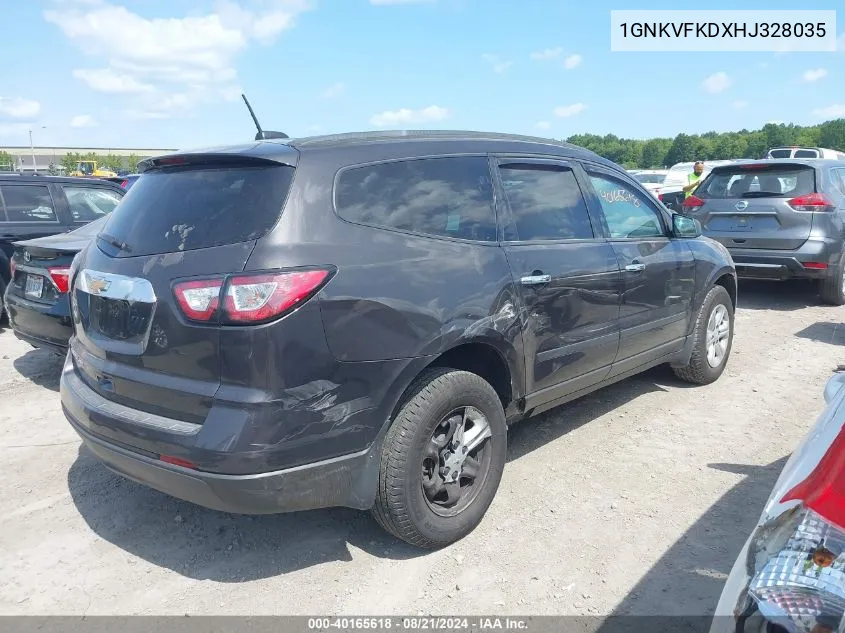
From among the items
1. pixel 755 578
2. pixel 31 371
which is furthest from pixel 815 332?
pixel 31 371

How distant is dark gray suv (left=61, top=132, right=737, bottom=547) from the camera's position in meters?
2.54

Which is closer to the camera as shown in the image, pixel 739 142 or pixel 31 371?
pixel 31 371

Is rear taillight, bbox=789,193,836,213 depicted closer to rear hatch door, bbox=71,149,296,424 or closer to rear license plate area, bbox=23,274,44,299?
rear hatch door, bbox=71,149,296,424

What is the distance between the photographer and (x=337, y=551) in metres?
3.17

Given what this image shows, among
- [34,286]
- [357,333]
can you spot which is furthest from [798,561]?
[34,286]

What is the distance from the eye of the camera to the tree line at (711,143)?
64.4 m

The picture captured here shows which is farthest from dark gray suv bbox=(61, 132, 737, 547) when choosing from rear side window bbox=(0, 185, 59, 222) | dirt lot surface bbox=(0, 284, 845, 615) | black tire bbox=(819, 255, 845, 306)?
black tire bbox=(819, 255, 845, 306)

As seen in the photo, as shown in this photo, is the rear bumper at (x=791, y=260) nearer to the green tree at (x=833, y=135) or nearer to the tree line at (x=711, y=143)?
the tree line at (x=711, y=143)

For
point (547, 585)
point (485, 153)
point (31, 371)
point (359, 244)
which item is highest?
point (485, 153)

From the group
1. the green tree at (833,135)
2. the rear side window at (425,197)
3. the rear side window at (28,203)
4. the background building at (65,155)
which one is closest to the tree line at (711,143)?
the green tree at (833,135)

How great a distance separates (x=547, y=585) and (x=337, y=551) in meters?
0.98

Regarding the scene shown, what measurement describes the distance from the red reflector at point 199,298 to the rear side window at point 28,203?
5.93m

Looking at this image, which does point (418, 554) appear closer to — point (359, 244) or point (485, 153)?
point (359, 244)

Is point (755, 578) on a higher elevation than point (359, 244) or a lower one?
lower
